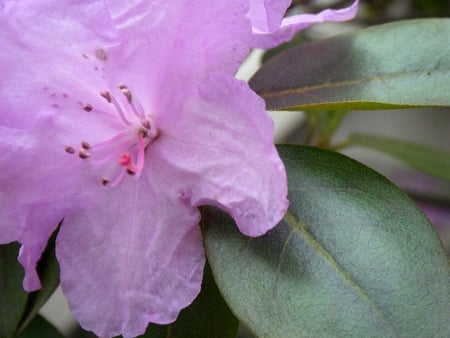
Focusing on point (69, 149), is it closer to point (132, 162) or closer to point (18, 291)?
point (132, 162)

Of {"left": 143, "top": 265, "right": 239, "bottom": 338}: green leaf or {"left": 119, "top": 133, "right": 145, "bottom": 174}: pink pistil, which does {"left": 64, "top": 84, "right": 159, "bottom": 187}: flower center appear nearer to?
{"left": 119, "top": 133, "right": 145, "bottom": 174}: pink pistil

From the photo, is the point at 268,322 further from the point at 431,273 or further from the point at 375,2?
the point at 375,2

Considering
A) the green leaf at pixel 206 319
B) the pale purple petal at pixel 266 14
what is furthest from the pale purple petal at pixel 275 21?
the green leaf at pixel 206 319

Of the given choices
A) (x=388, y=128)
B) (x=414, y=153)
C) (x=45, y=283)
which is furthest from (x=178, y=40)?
(x=388, y=128)

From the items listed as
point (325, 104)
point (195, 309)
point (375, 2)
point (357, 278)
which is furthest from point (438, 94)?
point (375, 2)

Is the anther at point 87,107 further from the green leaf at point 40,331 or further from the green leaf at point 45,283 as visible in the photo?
the green leaf at point 40,331

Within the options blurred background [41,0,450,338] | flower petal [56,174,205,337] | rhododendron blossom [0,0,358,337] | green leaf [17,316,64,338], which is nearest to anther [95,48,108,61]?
rhododendron blossom [0,0,358,337]
